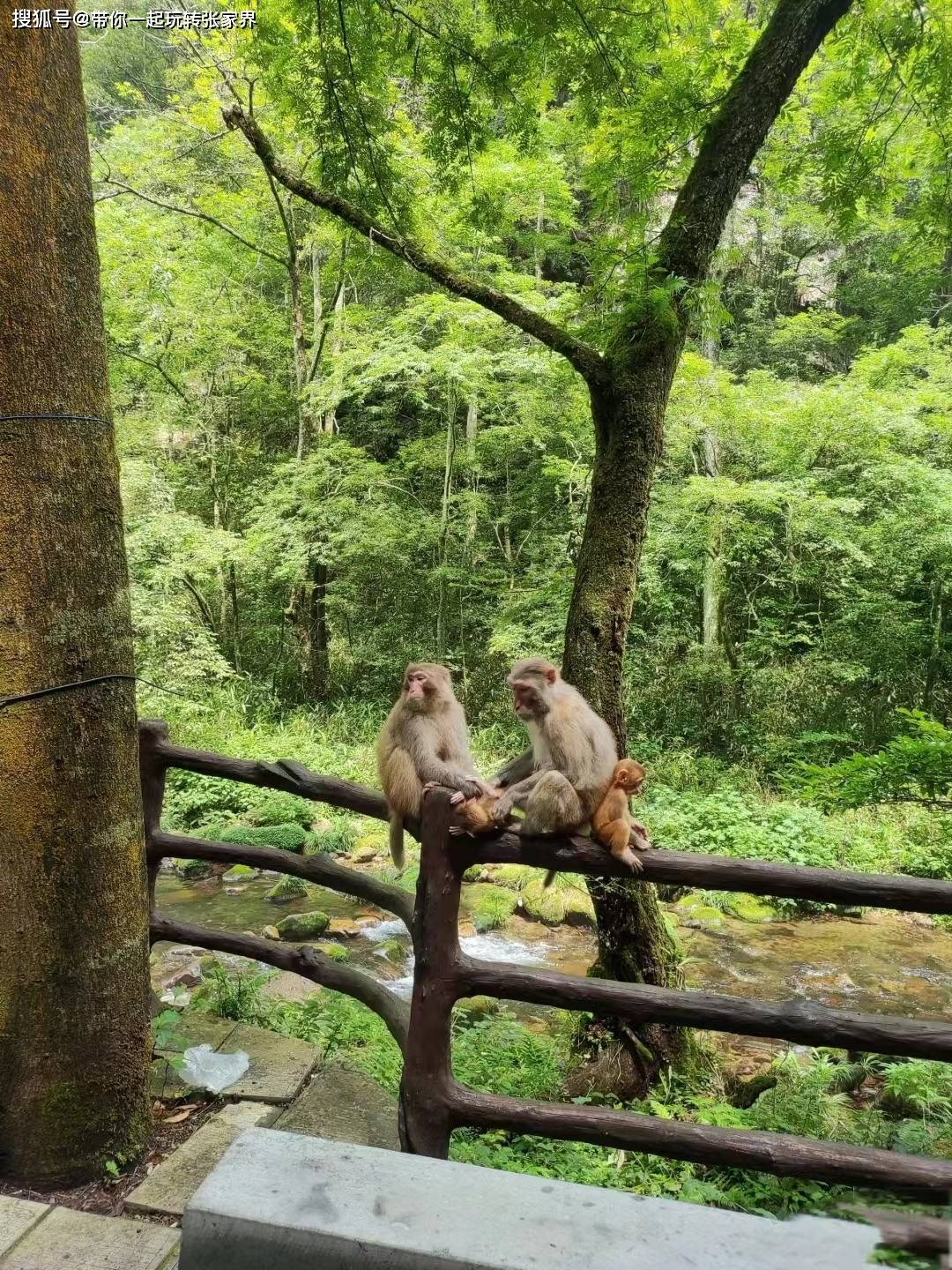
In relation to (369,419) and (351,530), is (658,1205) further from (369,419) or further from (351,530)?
(369,419)

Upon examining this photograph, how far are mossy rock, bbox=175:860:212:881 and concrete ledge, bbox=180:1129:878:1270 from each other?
8394 millimetres

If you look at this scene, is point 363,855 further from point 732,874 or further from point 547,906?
point 732,874

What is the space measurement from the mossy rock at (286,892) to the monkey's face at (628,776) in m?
6.47

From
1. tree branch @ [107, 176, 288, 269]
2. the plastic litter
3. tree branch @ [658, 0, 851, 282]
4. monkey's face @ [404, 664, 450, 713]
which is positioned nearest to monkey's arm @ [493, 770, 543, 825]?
monkey's face @ [404, 664, 450, 713]

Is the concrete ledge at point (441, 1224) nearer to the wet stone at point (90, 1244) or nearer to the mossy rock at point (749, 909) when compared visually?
the wet stone at point (90, 1244)

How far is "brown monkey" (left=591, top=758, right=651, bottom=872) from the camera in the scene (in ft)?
8.41

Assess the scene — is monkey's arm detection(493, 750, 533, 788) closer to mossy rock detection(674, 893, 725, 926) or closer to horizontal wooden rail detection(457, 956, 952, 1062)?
horizontal wooden rail detection(457, 956, 952, 1062)

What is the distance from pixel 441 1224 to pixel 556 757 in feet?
6.41

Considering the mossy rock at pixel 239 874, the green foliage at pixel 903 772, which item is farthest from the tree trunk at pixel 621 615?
the mossy rock at pixel 239 874

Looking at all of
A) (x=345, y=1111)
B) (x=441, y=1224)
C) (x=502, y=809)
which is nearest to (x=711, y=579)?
(x=502, y=809)

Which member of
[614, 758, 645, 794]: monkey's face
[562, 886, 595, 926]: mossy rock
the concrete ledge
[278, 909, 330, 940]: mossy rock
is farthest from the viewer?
[562, 886, 595, 926]: mossy rock

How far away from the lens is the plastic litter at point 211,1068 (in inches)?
127

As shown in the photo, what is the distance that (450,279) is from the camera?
15.6 ft

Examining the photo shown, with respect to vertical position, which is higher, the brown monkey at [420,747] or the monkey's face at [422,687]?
the monkey's face at [422,687]
